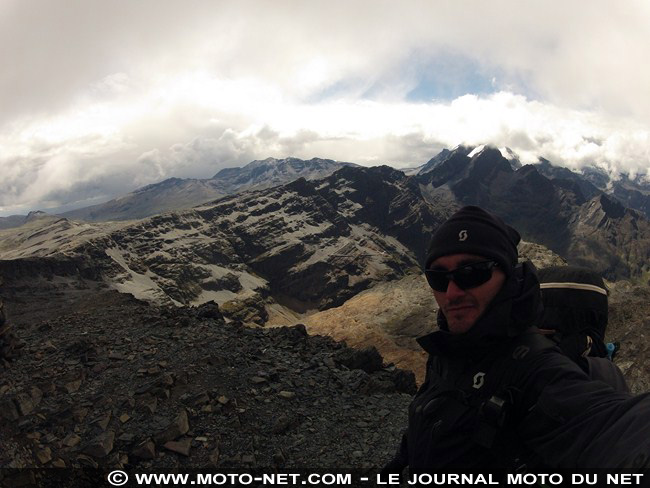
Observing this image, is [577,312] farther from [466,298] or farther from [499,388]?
[499,388]

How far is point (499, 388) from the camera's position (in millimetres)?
3223

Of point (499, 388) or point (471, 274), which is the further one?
point (471, 274)

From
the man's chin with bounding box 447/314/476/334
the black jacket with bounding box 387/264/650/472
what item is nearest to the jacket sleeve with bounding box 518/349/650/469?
the black jacket with bounding box 387/264/650/472

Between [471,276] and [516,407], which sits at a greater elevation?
[471,276]

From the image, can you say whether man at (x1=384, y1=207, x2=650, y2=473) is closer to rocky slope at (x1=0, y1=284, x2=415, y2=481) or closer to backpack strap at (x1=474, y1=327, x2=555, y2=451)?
backpack strap at (x1=474, y1=327, x2=555, y2=451)

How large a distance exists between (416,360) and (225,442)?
50041 millimetres

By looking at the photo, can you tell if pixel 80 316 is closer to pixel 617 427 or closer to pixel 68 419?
pixel 68 419

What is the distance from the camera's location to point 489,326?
3422mm

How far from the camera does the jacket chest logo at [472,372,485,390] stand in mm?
3332

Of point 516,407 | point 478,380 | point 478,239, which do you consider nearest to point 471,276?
point 478,239

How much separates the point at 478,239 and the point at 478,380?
1.32 metres

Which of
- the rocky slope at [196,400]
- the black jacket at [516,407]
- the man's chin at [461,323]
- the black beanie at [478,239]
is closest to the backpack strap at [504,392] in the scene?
the black jacket at [516,407]

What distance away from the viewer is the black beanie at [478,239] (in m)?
3.74

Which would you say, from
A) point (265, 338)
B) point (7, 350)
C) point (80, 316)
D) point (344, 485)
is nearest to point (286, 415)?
point (344, 485)
